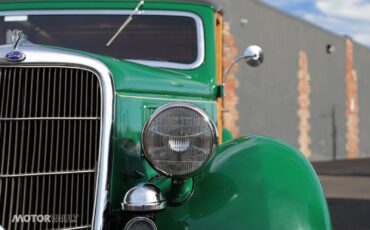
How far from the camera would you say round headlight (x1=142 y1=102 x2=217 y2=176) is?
2557 mm

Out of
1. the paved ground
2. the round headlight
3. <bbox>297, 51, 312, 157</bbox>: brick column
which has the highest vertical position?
<bbox>297, 51, 312, 157</bbox>: brick column

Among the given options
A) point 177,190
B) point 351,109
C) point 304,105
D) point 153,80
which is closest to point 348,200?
point 153,80

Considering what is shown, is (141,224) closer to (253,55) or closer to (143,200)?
(143,200)

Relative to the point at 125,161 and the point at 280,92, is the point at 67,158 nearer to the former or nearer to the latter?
the point at 125,161

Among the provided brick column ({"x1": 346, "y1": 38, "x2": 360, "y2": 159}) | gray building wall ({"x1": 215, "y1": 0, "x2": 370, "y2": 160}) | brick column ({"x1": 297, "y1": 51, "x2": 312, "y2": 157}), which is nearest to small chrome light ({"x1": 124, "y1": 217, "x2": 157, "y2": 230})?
gray building wall ({"x1": 215, "y1": 0, "x2": 370, "y2": 160})

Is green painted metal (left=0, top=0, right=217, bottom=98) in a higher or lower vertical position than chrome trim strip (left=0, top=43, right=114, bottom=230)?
higher

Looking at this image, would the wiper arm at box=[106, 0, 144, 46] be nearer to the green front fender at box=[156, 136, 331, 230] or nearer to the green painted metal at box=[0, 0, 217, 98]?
the green painted metal at box=[0, 0, 217, 98]

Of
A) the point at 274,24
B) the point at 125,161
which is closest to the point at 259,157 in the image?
the point at 125,161

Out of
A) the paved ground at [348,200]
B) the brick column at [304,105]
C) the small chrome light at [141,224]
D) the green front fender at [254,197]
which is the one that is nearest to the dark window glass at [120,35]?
the green front fender at [254,197]

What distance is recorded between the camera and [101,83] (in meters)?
2.65

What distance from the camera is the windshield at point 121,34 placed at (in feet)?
12.9

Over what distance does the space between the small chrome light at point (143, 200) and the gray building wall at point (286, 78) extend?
14942 millimetres

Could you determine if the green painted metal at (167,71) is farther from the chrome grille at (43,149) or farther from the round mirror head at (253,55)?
the chrome grille at (43,149)

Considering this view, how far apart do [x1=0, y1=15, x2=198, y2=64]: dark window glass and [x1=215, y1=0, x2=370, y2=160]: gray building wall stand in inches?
525
